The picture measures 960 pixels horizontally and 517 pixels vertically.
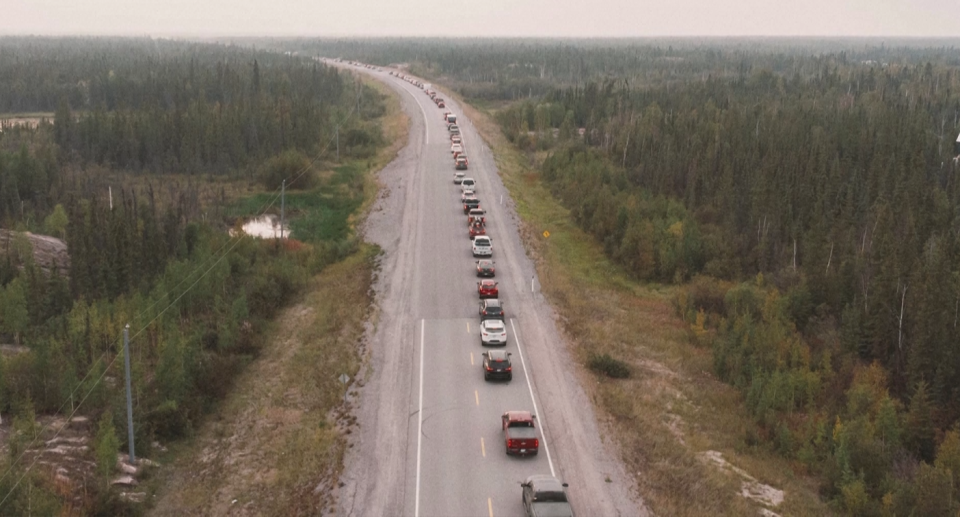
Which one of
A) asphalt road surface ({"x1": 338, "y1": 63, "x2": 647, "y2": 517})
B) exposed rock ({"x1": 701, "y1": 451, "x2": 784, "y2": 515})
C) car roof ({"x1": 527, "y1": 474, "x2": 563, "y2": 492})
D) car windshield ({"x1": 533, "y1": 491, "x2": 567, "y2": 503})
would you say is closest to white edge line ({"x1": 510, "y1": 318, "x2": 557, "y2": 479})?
asphalt road surface ({"x1": 338, "y1": 63, "x2": 647, "y2": 517})

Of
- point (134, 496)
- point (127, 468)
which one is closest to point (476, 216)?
point (127, 468)

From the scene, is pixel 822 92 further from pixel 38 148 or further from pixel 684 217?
pixel 38 148

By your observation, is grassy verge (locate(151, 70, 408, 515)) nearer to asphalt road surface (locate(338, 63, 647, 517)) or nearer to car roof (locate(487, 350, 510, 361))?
asphalt road surface (locate(338, 63, 647, 517))

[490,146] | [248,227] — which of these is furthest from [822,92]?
[248,227]

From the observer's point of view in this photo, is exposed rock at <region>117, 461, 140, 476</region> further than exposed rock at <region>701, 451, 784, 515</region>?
Yes

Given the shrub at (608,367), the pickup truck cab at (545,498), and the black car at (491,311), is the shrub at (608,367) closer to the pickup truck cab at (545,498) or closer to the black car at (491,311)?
the black car at (491,311)

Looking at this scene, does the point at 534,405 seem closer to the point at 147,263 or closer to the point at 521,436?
the point at 521,436
